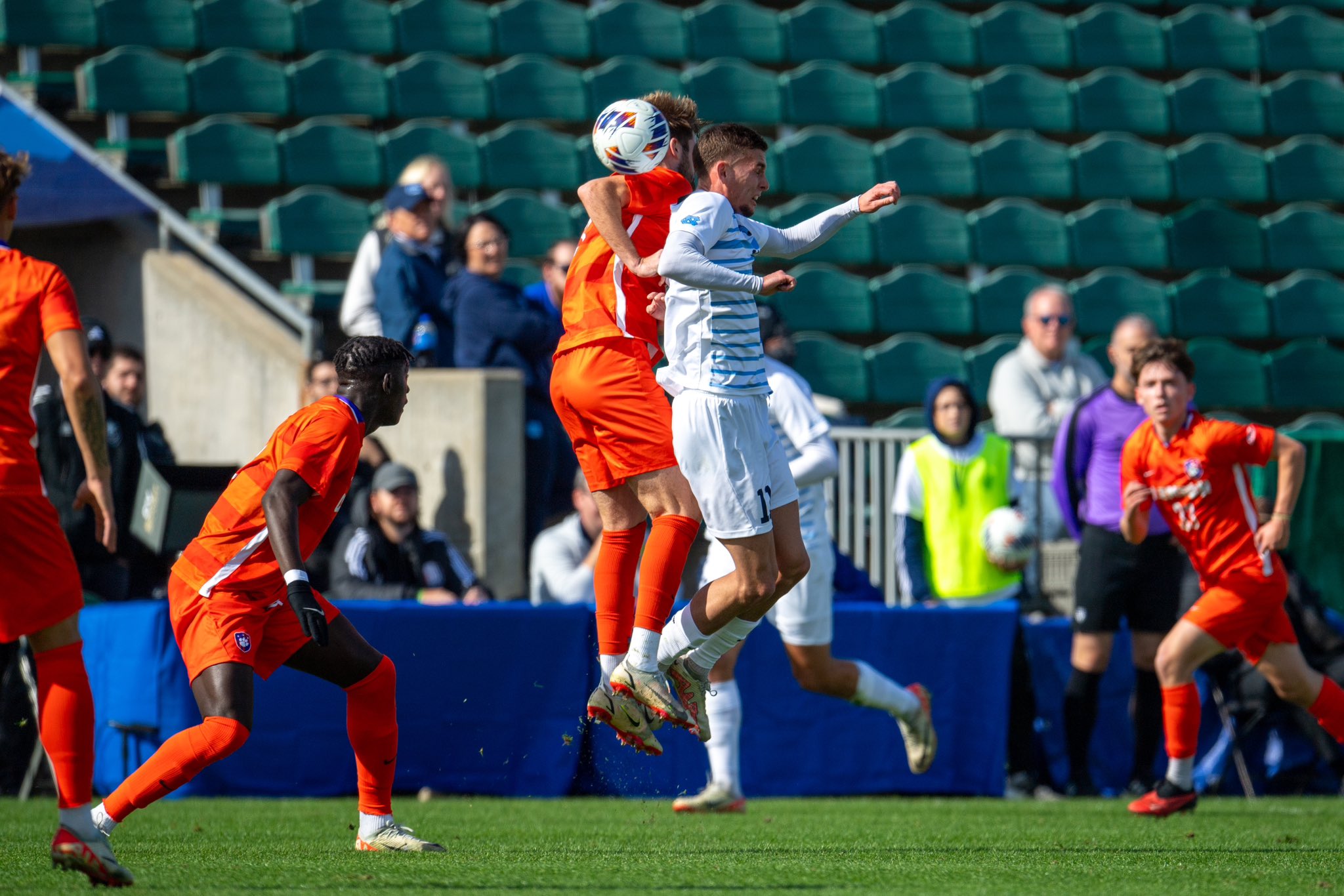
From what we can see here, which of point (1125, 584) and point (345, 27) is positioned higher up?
point (345, 27)

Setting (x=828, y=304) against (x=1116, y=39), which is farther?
(x=1116, y=39)

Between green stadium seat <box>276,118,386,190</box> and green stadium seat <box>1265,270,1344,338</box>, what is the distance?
6.90m

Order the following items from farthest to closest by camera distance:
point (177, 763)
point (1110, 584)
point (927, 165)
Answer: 1. point (927, 165)
2. point (1110, 584)
3. point (177, 763)

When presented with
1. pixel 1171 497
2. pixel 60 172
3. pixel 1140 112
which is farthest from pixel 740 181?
pixel 1140 112

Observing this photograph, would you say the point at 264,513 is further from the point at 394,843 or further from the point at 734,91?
the point at 734,91

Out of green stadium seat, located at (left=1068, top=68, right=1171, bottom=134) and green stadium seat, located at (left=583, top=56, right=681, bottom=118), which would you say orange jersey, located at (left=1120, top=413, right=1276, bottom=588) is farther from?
green stadium seat, located at (left=1068, top=68, right=1171, bottom=134)

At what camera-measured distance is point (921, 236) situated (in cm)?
1315

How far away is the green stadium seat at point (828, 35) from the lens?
14.5 meters

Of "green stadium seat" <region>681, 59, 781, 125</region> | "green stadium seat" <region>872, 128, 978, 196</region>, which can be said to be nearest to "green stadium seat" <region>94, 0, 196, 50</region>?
"green stadium seat" <region>681, 59, 781, 125</region>

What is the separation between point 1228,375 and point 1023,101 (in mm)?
3044

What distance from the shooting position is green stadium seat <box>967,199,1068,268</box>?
13.2 m

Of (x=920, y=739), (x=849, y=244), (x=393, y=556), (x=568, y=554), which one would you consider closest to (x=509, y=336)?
(x=568, y=554)

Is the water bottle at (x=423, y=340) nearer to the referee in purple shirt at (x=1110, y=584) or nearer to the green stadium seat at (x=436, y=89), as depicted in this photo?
the referee in purple shirt at (x=1110, y=584)

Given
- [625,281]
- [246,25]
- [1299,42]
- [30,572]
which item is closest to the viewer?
[30,572]
